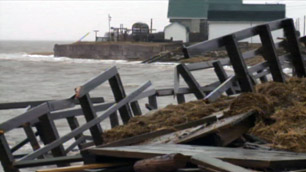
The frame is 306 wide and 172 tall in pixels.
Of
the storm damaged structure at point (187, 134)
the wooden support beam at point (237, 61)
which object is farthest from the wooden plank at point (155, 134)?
the wooden support beam at point (237, 61)

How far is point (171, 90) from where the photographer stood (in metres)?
11.4

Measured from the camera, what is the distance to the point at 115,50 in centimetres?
7025

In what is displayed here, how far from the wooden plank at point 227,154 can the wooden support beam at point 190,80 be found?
3702 millimetres

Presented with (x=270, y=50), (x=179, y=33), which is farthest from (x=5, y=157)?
(x=179, y=33)

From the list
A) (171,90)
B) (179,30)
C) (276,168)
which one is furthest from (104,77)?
(179,30)

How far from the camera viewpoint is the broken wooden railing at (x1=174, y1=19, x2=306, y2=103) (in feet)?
25.9

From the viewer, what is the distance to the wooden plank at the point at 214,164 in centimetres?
398

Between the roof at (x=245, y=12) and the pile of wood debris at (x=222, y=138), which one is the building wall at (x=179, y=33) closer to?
the roof at (x=245, y=12)

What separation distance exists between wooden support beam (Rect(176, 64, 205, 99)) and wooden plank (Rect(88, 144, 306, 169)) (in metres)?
3.70

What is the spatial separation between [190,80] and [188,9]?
7394 centimetres

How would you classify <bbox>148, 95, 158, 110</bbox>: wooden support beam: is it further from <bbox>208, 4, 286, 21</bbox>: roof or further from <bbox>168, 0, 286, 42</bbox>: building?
<bbox>208, 4, 286, 21</bbox>: roof

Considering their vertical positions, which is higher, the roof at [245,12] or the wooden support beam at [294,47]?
the wooden support beam at [294,47]

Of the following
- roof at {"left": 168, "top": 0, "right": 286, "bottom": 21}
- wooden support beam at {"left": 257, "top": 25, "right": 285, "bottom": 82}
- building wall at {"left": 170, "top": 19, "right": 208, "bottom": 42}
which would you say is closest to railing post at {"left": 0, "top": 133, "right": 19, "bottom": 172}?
wooden support beam at {"left": 257, "top": 25, "right": 285, "bottom": 82}

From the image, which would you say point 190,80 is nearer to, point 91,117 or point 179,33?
point 91,117
